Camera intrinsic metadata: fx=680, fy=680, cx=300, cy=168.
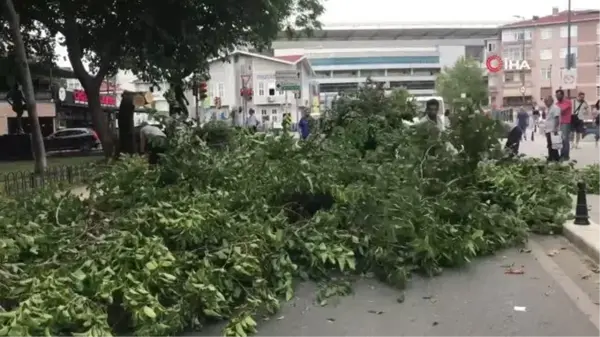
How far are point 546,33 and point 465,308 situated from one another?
10975 centimetres

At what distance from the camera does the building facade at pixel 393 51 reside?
378 ft

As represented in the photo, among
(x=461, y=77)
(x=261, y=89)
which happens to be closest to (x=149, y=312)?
(x=261, y=89)

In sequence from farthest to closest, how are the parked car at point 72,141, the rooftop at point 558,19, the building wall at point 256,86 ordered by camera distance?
the rooftop at point 558,19 → the building wall at point 256,86 → the parked car at point 72,141

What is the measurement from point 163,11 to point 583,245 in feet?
50.0

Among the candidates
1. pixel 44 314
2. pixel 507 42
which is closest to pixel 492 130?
pixel 44 314

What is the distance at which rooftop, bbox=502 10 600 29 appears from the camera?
10096cm

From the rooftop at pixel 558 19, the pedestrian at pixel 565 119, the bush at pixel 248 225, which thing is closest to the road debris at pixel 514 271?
the bush at pixel 248 225

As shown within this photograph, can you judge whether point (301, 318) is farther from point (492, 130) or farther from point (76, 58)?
point (76, 58)

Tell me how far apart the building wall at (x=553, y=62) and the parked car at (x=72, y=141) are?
78.9m

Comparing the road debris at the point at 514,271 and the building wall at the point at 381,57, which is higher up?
the building wall at the point at 381,57

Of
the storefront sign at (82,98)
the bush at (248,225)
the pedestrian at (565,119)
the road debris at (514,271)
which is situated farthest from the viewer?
the storefront sign at (82,98)

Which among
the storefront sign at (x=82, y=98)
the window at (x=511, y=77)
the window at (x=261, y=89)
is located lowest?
the storefront sign at (x=82, y=98)

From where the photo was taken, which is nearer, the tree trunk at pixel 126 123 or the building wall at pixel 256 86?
the tree trunk at pixel 126 123

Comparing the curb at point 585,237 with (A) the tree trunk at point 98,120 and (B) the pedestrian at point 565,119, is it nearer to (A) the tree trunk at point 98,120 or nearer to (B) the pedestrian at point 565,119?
(B) the pedestrian at point 565,119
